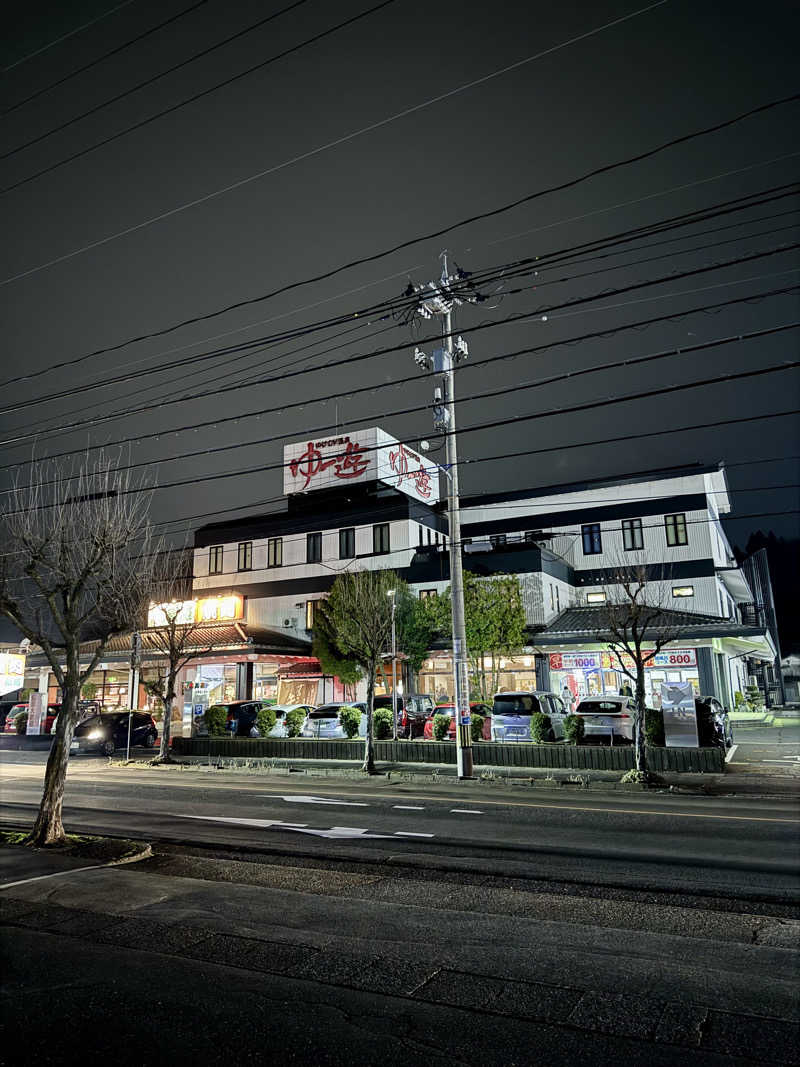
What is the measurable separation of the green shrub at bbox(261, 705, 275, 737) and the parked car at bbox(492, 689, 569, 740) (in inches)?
342

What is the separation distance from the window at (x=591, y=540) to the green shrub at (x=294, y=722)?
2601 cm

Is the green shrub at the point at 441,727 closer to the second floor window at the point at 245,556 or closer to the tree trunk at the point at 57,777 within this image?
the tree trunk at the point at 57,777

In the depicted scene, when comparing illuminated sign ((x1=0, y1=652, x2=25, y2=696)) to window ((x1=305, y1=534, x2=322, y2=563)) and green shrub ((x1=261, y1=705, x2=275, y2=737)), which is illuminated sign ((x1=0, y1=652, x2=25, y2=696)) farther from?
window ((x1=305, y1=534, x2=322, y2=563))

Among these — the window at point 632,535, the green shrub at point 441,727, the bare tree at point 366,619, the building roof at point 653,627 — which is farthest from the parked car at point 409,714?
the window at point 632,535

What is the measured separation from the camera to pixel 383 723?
83.0ft

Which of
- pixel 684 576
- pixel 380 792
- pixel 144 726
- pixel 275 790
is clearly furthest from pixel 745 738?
pixel 144 726

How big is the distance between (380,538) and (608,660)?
1785 cm

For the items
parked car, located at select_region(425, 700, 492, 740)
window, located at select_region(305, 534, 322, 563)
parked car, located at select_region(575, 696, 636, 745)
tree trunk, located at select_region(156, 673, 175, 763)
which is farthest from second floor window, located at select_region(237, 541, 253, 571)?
parked car, located at select_region(575, 696, 636, 745)

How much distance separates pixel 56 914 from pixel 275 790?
10820 mm

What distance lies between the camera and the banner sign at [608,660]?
3703 cm

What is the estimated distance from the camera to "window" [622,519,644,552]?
44312 mm

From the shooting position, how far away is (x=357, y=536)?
165 feet

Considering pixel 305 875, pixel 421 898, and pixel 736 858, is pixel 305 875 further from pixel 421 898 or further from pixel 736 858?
A: pixel 736 858

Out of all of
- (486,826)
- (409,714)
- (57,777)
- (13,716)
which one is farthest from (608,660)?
(13,716)
